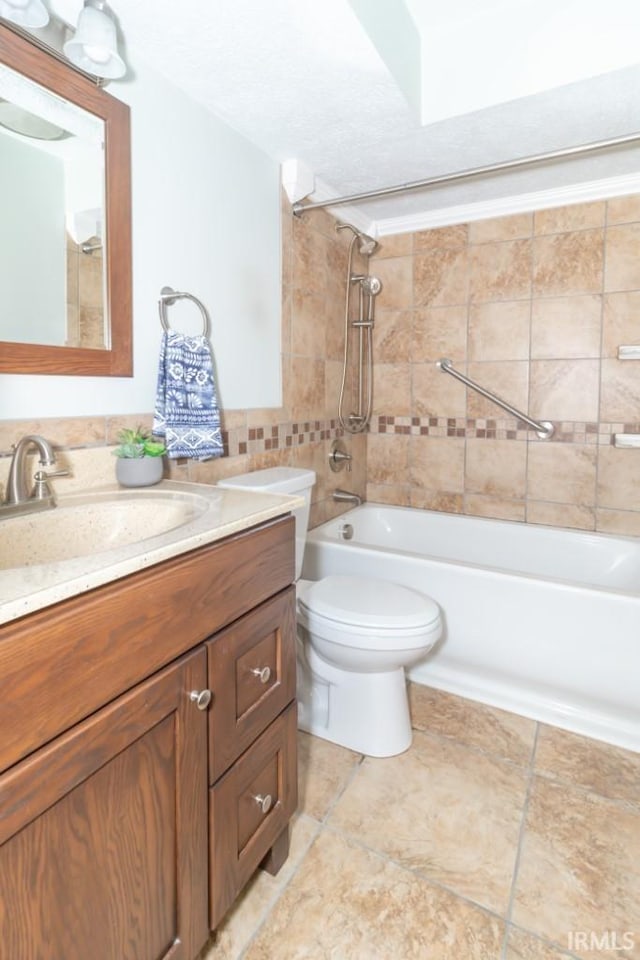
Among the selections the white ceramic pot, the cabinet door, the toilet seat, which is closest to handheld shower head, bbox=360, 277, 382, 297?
the toilet seat

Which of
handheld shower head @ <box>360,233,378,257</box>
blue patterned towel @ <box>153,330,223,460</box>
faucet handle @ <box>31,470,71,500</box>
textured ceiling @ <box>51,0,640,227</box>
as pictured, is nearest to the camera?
faucet handle @ <box>31,470,71,500</box>

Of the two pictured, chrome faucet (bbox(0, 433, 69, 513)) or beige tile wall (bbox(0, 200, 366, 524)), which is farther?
beige tile wall (bbox(0, 200, 366, 524))

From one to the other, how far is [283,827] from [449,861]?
1.41ft

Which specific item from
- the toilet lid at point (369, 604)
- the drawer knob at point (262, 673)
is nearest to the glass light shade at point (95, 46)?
the drawer knob at point (262, 673)

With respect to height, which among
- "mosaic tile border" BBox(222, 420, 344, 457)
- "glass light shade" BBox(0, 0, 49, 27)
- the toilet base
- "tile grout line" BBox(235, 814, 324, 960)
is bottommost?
"tile grout line" BBox(235, 814, 324, 960)

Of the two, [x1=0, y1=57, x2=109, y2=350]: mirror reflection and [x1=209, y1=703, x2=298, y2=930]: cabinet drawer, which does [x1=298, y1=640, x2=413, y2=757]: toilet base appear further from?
[x1=0, y1=57, x2=109, y2=350]: mirror reflection

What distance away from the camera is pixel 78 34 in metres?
1.11

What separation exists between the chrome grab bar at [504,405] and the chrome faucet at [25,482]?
201 centimetres

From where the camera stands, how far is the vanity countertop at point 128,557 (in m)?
0.62

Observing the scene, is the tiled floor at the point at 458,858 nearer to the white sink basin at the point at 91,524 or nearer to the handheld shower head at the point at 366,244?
the white sink basin at the point at 91,524

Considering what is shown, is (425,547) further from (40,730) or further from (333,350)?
(40,730)

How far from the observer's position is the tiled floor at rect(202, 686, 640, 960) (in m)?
1.06

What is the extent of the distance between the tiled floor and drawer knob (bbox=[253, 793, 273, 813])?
25 centimetres

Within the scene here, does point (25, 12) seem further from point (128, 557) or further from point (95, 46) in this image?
point (128, 557)
